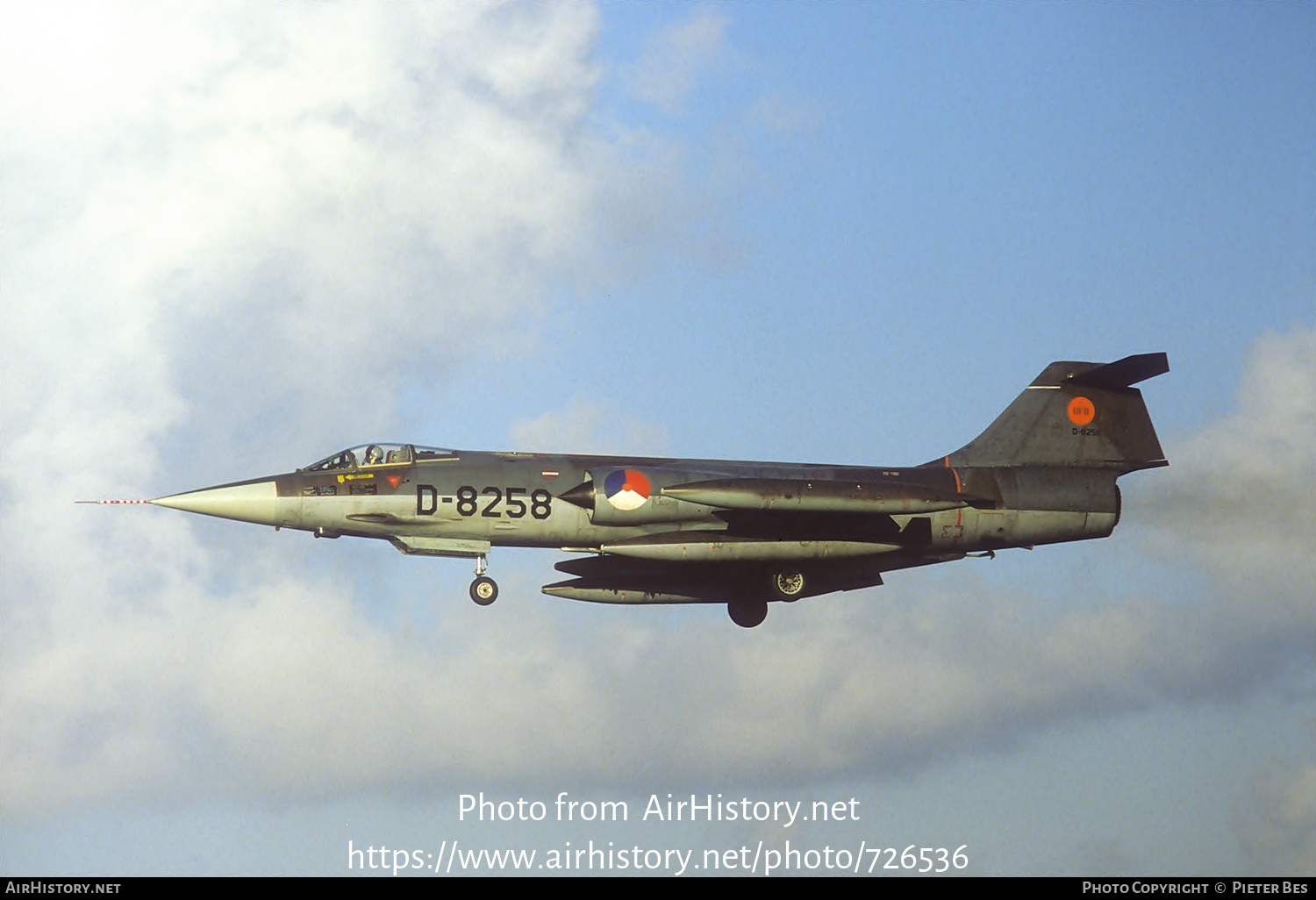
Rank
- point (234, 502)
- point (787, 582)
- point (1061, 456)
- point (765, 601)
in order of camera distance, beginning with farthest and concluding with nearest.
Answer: point (765, 601)
point (1061, 456)
point (787, 582)
point (234, 502)

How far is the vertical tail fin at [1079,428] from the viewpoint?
42750 mm

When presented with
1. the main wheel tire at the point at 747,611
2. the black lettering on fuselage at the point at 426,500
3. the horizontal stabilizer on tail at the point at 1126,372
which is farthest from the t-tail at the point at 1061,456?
the black lettering on fuselage at the point at 426,500

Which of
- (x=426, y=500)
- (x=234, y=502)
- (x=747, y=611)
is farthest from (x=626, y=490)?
(x=234, y=502)

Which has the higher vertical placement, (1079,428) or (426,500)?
(1079,428)

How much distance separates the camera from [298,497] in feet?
126

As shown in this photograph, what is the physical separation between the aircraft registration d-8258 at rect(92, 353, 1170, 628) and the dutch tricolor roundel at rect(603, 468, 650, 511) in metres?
0.03

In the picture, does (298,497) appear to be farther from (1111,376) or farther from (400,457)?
(1111,376)

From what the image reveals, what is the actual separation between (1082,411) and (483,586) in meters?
14.6

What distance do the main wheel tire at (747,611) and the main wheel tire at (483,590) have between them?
673 cm

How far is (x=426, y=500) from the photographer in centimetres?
A: 3866

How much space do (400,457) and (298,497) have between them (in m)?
2.30

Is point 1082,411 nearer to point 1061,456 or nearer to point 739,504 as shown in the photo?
point 1061,456

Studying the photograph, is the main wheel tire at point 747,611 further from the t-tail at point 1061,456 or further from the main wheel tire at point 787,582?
the t-tail at point 1061,456
